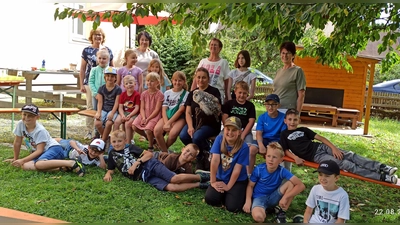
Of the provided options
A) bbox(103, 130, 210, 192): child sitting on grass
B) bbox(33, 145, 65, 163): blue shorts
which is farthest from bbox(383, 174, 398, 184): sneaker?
bbox(33, 145, 65, 163): blue shorts

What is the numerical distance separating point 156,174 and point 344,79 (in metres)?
10.1

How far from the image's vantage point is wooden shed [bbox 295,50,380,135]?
13.2 metres

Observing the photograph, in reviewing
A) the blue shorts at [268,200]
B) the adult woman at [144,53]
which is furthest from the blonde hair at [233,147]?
Answer: the adult woman at [144,53]

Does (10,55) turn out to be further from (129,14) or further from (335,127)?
(335,127)

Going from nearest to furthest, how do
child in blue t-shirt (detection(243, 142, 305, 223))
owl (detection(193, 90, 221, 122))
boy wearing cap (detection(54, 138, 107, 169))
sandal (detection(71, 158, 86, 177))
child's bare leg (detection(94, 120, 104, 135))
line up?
child in blue t-shirt (detection(243, 142, 305, 223))
sandal (detection(71, 158, 86, 177))
owl (detection(193, 90, 221, 122))
boy wearing cap (detection(54, 138, 107, 169))
child's bare leg (detection(94, 120, 104, 135))

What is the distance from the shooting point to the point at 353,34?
643cm

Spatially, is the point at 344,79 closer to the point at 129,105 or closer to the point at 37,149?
the point at 129,105

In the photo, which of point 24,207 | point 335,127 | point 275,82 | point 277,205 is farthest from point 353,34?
point 335,127

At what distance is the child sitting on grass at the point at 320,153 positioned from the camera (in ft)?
15.1

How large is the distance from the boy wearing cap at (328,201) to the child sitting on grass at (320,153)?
3.53ft

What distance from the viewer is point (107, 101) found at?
21.7 feet

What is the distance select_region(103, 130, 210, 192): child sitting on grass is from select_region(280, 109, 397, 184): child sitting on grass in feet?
3.75

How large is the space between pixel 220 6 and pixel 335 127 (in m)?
9.71

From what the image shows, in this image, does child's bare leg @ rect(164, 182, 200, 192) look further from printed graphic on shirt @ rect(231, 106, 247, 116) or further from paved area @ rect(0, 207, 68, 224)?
paved area @ rect(0, 207, 68, 224)
